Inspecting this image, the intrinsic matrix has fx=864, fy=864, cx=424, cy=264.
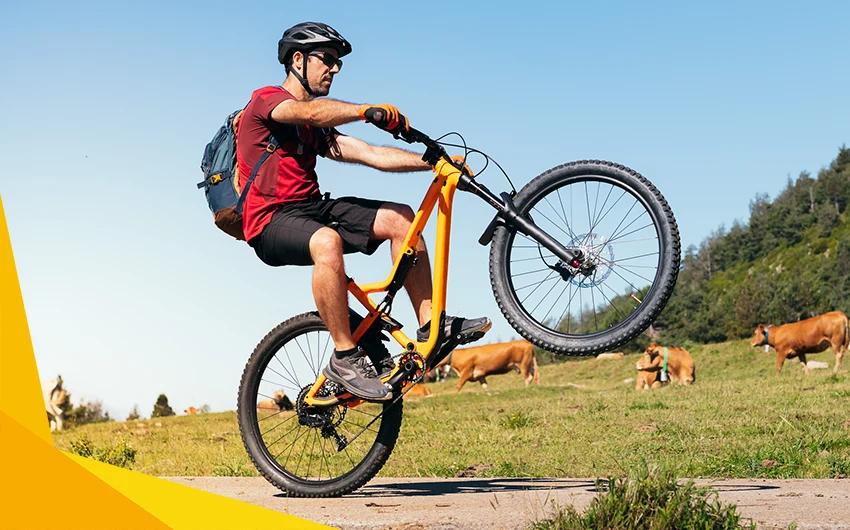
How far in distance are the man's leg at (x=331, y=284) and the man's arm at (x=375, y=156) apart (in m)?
0.63

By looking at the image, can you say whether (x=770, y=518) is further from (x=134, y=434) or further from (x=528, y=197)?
(x=134, y=434)

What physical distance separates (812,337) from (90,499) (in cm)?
2718

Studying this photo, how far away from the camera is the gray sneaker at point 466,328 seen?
17.6ft

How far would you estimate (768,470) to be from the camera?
6.96 metres

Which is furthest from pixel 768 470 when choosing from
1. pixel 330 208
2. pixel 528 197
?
pixel 330 208

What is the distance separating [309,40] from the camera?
5.67m

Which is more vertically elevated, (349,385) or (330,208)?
(330,208)

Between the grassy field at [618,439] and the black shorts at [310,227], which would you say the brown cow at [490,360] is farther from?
the black shorts at [310,227]

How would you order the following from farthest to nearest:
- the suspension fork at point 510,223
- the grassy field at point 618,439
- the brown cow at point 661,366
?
1. the brown cow at point 661,366
2. the grassy field at point 618,439
3. the suspension fork at point 510,223

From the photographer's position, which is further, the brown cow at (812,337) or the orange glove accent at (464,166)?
the brown cow at (812,337)

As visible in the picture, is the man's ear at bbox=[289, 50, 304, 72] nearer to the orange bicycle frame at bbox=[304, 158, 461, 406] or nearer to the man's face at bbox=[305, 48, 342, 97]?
the man's face at bbox=[305, 48, 342, 97]

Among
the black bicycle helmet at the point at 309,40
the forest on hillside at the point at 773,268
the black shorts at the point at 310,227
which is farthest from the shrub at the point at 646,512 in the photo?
the forest on hillside at the point at 773,268

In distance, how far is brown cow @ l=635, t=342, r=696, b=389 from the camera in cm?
2705

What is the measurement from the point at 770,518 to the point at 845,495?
1.06 m
